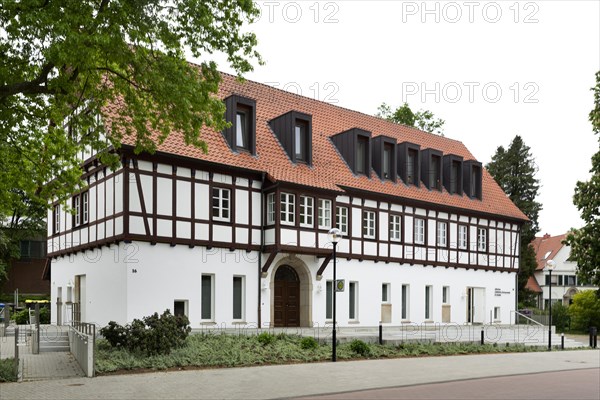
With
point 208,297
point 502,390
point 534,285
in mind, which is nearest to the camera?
point 502,390

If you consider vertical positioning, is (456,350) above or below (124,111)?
below

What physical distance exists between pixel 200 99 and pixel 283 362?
7.61 meters

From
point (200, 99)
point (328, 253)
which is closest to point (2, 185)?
point (200, 99)

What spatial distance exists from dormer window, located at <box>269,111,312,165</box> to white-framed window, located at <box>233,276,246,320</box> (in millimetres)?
5636

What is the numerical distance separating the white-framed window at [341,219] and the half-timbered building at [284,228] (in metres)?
0.05

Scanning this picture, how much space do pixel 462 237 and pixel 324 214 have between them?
416 inches

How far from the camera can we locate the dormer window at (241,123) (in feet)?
84.0

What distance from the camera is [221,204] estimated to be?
2441 cm

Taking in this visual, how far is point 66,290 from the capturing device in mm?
27156

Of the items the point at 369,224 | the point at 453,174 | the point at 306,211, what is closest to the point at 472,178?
the point at 453,174

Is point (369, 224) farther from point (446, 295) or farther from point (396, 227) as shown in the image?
point (446, 295)

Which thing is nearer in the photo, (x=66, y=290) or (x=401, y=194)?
(x=66, y=290)

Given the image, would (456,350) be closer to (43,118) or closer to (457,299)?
(457,299)

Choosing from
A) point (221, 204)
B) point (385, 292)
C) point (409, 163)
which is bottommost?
point (385, 292)
